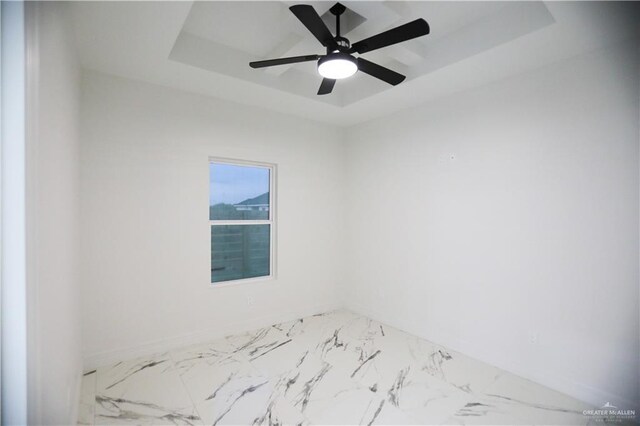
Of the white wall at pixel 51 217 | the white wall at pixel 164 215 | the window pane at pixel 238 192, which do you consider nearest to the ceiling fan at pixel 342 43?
the white wall at pixel 51 217

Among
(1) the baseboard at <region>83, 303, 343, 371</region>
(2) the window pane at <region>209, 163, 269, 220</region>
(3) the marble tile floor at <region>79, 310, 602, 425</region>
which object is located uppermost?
(2) the window pane at <region>209, 163, 269, 220</region>

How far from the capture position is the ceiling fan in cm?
183

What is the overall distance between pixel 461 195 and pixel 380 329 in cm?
178

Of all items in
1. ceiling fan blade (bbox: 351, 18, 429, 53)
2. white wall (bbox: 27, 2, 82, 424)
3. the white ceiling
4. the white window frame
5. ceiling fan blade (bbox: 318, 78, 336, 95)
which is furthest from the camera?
the white window frame

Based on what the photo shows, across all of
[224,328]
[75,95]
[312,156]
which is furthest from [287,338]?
[75,95]

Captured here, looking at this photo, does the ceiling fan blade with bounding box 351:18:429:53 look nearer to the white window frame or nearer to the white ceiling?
the white ceiling

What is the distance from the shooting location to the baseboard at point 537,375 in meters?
2.30

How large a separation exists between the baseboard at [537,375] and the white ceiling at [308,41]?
2.49 m

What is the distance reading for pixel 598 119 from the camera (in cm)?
235

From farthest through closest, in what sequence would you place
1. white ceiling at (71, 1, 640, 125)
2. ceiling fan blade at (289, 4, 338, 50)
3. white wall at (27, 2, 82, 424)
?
white ceiling at (71, 1, 640, 125) → ceiling fan blade at (289, 4, 338, 50) → white wall at (27, 2, 82, 424)

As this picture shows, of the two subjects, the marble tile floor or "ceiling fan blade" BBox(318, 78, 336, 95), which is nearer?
the marble tile floor

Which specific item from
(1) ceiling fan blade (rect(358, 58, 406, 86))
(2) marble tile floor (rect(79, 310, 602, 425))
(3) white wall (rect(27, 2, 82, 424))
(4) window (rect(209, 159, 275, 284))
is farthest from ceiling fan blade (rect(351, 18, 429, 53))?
(2) marble tile floor (rect(79, 310, 602, 425))

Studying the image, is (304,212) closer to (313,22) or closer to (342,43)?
(342,43)

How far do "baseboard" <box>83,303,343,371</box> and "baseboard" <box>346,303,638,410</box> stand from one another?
1385 mm
